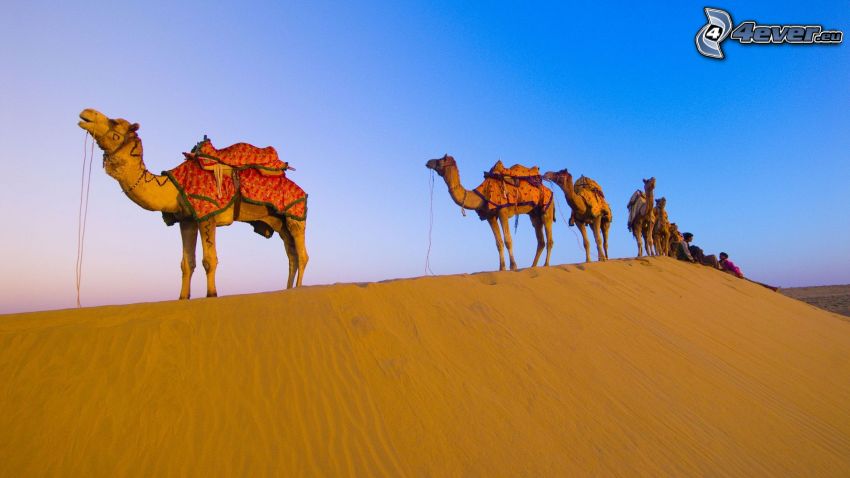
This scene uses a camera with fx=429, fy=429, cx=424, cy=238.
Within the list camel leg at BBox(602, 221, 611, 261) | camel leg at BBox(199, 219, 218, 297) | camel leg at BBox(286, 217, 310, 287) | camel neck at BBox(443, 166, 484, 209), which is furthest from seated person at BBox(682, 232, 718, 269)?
camel leg at BBox(199, 219, 218, 297)

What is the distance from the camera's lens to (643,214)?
17422 mm

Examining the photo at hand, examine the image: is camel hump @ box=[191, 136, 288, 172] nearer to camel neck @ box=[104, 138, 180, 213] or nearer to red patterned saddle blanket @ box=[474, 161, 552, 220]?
camel neck @ box=[104, 138, 180, 213]

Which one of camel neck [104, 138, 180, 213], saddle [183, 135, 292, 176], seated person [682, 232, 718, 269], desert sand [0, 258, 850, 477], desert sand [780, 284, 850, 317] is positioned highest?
saddle [183, 135, 292, 176]

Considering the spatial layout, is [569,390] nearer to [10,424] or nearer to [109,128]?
[10,424]

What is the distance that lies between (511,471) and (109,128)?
6.96 metres

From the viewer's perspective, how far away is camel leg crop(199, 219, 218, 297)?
22.1 feet

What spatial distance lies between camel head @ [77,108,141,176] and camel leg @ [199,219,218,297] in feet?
4.72

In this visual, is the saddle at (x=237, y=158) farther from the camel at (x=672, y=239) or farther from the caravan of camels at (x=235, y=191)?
the camel at (x=672, y=239)

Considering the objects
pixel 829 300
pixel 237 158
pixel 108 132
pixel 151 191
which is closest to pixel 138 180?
pixel 151 191

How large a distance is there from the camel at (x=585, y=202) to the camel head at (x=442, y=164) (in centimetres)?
360

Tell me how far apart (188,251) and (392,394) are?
5.09m

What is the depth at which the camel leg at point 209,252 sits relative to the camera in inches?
265

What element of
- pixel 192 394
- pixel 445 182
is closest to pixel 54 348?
pixel 192 394

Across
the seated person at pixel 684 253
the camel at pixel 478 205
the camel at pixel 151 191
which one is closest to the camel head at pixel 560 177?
the camel at pixel 478 205
